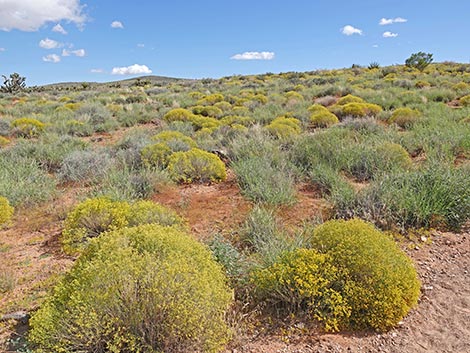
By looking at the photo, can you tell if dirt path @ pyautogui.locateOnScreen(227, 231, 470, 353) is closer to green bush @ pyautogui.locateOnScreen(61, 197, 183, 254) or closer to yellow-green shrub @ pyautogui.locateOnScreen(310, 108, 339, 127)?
green bush @ pyautogui.locateOnScreen(61, 197, 183, 254)

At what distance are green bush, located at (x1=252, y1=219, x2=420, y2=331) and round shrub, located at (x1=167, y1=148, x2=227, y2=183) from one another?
3.78 metres

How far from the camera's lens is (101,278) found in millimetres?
2629

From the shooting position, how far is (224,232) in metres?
4.65

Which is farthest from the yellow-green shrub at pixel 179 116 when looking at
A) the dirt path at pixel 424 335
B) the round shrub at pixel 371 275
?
the dirt path at pixel 424 335

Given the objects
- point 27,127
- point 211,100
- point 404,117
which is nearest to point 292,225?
point 404,117

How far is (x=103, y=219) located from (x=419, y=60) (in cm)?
3098

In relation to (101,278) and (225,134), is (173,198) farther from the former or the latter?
(225,134)

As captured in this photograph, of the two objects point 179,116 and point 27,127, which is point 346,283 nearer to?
point 179,116

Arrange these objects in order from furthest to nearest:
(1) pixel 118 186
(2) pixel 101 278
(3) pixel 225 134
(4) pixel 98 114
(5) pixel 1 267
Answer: (4) pixel 98 114 → (3) pixel 225 134 → (1) pixel 118 186 → (5) pixel 1 267 → (2) pixel 101 278

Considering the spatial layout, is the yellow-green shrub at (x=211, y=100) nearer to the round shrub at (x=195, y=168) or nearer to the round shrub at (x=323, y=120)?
the round shrub at (x=323, y=120)

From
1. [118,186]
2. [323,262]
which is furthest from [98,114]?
[323,262]

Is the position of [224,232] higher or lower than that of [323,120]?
lower

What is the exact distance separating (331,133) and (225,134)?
3.38m

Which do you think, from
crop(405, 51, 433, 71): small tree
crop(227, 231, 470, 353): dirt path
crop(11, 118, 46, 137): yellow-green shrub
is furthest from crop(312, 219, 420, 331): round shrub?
crop(405, 51, 433, 71): small tree
